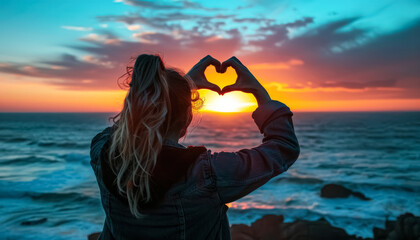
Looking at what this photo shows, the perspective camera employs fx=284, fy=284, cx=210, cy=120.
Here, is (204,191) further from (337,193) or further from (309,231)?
(337,193)

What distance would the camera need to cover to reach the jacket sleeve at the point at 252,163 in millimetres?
1016

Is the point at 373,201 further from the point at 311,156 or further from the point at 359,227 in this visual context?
the point at 311,156

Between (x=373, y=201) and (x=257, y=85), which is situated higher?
(x=257, y=85)

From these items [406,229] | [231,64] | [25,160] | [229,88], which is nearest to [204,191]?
[229,88]

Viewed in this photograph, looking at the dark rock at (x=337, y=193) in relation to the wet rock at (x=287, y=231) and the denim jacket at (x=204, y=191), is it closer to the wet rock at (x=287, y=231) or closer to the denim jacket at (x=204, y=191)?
the wet rock at (x=287, y=231)

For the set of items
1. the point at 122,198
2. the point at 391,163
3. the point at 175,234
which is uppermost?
the point at 122,198

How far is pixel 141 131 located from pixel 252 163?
1.38 feet

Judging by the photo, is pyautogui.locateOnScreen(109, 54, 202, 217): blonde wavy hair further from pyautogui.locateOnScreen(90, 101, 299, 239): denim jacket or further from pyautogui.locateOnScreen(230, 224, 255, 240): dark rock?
pyautogui.locateOnScreen(230, 224, 255, 240): dark rock

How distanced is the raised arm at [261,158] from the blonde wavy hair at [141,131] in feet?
0.75

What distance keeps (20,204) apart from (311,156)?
20.5m

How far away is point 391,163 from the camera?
2084cm

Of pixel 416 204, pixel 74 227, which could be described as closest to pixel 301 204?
pixel 416 204

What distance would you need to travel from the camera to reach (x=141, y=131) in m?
1.04

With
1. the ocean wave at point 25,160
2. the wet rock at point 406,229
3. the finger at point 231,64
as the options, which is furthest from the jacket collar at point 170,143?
the ocean wave at point 25,160
